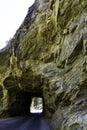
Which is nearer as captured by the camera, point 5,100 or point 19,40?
point 19,40

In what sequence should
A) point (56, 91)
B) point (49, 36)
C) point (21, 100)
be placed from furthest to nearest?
point (21, 100), point (49, 36), point (56, 91)

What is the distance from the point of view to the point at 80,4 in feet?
29.0

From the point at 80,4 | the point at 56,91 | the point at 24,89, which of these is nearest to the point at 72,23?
the point at 80,4

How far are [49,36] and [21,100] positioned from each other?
630cm

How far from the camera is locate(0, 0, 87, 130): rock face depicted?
791 cm

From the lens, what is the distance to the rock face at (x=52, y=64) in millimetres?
7914

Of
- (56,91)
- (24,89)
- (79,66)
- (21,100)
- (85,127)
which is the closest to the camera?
(85,127)

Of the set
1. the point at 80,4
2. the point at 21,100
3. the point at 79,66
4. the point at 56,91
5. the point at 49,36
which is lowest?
the point at 21,100

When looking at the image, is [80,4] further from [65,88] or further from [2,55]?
[2,55]

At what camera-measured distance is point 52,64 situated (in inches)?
444

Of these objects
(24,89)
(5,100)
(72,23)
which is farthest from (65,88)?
(5,100)

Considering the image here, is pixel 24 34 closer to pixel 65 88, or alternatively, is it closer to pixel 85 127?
pixel 65 88

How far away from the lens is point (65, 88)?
907cm

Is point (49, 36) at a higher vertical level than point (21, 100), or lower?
higher
